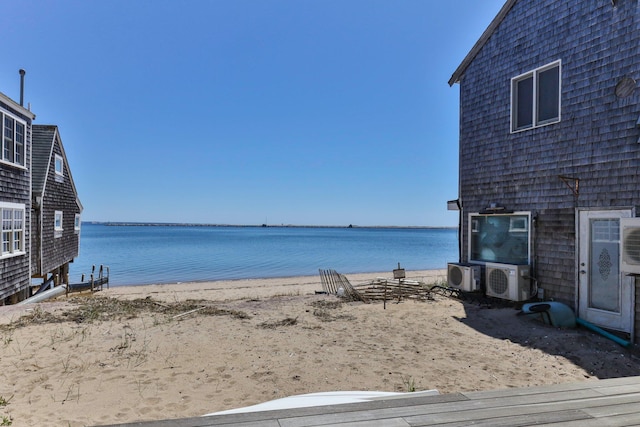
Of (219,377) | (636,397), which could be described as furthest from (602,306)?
(219,377)

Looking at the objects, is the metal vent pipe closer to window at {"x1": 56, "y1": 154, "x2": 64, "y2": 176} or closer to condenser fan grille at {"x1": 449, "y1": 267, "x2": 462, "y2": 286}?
window at {"x1": 56, "y1": 154, "x2": 64, "y2": 176}

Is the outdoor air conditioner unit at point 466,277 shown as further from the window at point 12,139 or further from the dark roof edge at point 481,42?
the window at point 12,139

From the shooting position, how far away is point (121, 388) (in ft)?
16.0

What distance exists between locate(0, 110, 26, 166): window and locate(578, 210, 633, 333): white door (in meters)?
13.9

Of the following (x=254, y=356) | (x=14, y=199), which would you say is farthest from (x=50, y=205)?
(x=254, y=356)

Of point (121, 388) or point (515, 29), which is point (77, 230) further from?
point (515, 29)

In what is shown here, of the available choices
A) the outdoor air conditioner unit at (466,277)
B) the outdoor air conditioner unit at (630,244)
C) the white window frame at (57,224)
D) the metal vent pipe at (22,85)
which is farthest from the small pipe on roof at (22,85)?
the outdoor air conditioner unit at (630,244)

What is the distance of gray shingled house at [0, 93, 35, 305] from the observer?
36.6 ft

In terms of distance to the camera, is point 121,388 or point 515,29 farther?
point 515,29

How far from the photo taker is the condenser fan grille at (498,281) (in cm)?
900

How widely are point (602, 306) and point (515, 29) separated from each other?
616cm

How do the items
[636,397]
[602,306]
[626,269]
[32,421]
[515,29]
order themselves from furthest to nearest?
[515,29], [602,306], [626,269], [32,421], [636,397]

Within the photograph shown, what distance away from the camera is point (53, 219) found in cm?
1645

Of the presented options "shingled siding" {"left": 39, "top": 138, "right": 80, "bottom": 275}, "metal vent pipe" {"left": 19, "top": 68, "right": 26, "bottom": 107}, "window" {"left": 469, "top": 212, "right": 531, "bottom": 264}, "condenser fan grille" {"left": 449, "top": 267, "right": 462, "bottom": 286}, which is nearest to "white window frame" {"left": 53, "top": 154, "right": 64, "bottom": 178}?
"shingled siding" {"left": 39, "top": 138, "right": 80, "bottom": 275}
